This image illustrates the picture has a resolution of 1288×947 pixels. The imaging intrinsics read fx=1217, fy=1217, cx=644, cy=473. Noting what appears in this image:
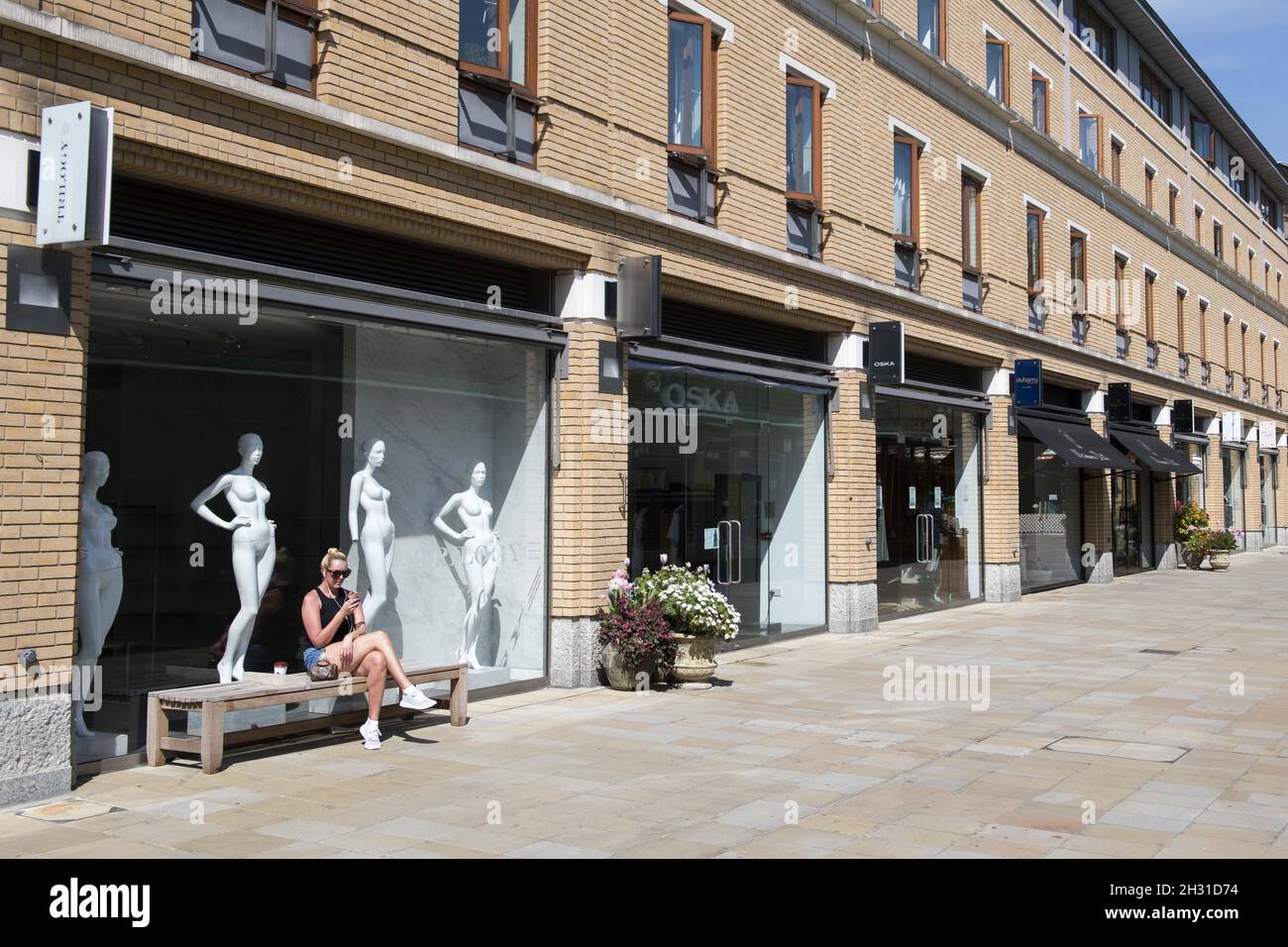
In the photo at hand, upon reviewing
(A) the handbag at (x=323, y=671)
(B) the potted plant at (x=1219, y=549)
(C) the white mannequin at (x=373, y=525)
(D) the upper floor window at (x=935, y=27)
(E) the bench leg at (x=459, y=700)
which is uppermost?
(D) the upper floor window at (x=935, y=27)

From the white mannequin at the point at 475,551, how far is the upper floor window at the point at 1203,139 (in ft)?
99.9

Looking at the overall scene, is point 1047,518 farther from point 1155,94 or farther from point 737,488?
point 1155,94

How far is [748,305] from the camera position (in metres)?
14.4

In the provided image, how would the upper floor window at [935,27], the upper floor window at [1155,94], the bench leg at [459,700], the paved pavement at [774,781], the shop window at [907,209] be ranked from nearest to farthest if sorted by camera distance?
the paved pavement at [774,781] < the bench leg at [459,700] < the shop window at [907,209] < the upper floor window at [935,27] < the upper floor window at [1155,94]

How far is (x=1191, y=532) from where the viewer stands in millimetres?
30531

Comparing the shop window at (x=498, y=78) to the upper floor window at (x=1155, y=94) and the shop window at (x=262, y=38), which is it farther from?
the upper floor window at (x=1155, y=94)

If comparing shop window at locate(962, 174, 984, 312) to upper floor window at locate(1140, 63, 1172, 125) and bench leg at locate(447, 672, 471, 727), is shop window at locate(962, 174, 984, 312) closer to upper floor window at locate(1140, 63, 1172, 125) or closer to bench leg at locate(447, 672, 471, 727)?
bench leg at locate(447, 672, 471, 727)

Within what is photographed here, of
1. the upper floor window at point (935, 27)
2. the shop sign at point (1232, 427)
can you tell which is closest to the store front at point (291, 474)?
the upper floor window at point (935, 27)

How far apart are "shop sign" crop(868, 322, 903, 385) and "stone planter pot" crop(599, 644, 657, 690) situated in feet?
21.3

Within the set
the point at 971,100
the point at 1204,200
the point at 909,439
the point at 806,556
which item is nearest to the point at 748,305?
the point at 806,556

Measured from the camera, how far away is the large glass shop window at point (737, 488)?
43.4 ft

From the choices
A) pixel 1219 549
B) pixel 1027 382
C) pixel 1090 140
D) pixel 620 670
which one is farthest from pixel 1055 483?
pixel 620 670

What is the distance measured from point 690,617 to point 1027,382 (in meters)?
11.7

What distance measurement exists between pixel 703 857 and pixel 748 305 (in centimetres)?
922
